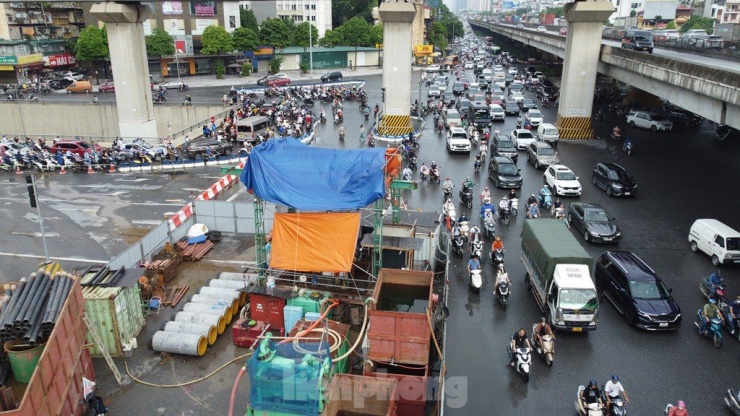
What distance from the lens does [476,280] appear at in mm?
20156

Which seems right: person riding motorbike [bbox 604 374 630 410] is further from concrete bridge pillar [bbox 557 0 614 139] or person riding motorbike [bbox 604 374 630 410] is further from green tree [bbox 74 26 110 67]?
green tree [bbox 74 26 110 67]

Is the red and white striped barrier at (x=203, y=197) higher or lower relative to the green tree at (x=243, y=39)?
lower

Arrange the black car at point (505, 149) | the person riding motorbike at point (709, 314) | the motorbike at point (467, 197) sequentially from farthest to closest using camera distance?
the black car at point (505, 149) < the motorbike at point (467, 197) < the person riding motorbike at point (709, 314)

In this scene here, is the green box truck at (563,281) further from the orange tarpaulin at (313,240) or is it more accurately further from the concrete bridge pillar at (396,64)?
the concrete bridge pillar at (396,64)

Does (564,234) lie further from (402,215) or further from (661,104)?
(661,104)

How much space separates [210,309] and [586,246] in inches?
619

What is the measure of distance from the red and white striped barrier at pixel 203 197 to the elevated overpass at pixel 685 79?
23.9 metres

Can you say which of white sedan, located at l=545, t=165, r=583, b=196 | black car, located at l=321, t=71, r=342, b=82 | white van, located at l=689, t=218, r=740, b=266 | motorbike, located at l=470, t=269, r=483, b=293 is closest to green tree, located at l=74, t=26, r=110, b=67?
black car, located at l=321, t=71, r=342, b=82

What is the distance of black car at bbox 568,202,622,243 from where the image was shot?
23947mm

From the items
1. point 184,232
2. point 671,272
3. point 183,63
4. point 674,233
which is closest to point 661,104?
point 674,233

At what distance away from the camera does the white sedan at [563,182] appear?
30.0 metres

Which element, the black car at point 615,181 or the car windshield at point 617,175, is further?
the car windshield at point 617,175

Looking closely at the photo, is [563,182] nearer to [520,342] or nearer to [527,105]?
[520,342]

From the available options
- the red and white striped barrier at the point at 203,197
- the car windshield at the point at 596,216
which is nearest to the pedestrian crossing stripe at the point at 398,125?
the red and white striped barrier at the point at 203,197
